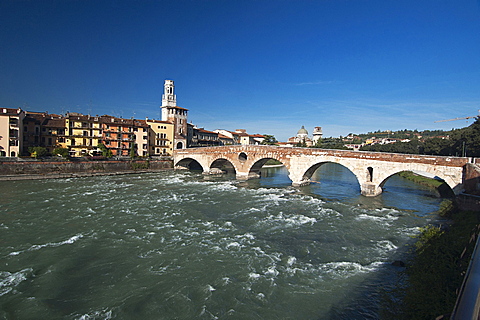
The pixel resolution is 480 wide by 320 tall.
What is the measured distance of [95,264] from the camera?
10633 millimetres

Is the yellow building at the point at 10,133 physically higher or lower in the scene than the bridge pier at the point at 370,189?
higher

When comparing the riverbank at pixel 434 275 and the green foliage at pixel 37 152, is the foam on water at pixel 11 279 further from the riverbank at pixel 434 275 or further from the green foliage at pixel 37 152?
the green foliage at pixel 37 152

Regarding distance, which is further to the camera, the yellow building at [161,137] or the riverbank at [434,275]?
the yellow building at [161,137]

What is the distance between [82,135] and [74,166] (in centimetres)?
923

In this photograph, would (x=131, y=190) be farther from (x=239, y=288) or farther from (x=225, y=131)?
(x=225, y=131)

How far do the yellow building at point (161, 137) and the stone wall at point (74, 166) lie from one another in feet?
20.6

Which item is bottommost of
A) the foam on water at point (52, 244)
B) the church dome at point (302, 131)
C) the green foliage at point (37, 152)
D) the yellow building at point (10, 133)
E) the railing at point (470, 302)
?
the foam on water at point (52, 244)

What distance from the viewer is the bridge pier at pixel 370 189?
933 inches

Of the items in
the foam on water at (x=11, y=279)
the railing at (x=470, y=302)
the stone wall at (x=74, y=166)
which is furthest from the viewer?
the stone wall at (x=74, y=166)

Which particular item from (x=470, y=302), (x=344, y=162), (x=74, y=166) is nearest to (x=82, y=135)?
(x=74, y=166)

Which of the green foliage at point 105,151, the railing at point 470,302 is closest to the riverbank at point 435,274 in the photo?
the railing at point 470,302

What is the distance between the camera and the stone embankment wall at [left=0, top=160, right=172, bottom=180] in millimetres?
31031

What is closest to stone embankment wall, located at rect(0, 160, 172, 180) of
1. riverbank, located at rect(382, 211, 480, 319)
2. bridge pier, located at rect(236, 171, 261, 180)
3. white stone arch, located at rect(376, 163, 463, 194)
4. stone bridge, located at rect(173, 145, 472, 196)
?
stone bridge, located at rect(173, 145, 472, 196)

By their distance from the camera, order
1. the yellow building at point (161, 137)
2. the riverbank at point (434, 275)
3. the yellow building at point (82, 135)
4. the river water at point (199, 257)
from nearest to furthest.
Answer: the riverbank at point (434, 275) → the river water at point (199, 257) → the yellow building at point (82, 135) → the yellow building at point (161, 137)
